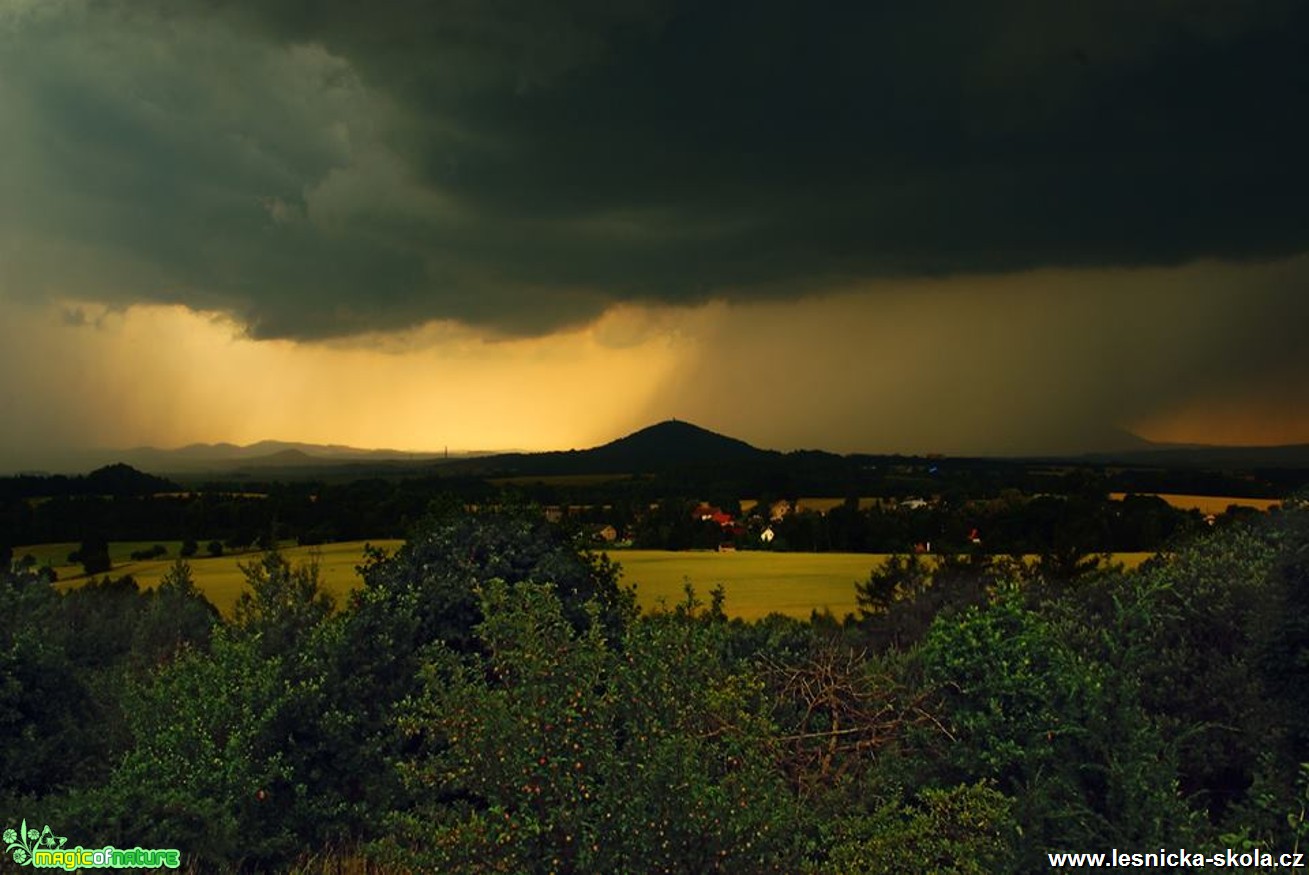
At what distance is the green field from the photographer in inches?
1216

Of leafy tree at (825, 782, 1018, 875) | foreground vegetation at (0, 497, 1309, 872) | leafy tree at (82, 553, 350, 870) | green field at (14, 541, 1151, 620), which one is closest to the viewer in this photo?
foreground vegetation at (0, 497, 1309, 872)

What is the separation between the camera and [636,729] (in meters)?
8.16

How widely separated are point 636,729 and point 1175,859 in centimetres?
427

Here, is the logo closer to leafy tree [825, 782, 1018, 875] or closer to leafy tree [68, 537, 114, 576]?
leafy tree [825, 782, 1018, 875]

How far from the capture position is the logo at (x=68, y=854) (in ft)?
30.2

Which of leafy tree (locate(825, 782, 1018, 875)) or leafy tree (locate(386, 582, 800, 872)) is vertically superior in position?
leafy tree (locate(386, 582, 800, 872))

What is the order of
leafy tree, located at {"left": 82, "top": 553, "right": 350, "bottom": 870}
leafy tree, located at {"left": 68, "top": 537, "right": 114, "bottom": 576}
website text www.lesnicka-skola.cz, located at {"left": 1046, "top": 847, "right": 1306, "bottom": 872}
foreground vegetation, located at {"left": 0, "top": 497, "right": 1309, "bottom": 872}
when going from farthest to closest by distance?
leafy tree, located at {"left": 68, "top": 537, "right": 114, "bottom": 576} < leafy tree, located at {"left": 82, "top": 553, "right": 350, "bottom": 870} < foreground vegetation, located at {"left": 0, "top": 497, "right": 1309, "bottom": 872} < website text www.lesnicka-skola.cz, located at {"left": 1046, "top": 847, "right": 1306, "bottom": 872}

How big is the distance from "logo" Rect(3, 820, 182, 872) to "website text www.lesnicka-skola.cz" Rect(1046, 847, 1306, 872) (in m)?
8.04

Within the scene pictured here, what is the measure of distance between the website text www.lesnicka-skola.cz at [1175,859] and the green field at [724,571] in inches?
700

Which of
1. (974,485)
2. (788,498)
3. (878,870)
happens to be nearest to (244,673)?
(878,870)

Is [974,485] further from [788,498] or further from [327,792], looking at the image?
[327,792]

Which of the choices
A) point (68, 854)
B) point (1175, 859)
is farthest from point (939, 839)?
point (68, 854)

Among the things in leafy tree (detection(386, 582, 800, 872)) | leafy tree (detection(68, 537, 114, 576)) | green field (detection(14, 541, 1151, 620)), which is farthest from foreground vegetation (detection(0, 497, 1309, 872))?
leafy tree (detection(68, 537, 114, 576))

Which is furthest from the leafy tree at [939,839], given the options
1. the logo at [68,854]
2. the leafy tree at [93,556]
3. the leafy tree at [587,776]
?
the leafy tree at [93,556]
